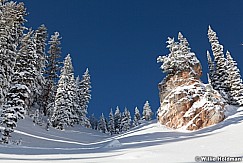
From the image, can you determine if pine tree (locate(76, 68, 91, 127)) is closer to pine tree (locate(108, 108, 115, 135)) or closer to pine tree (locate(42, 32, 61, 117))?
pine tree (locate(42, 32, 61, 117))

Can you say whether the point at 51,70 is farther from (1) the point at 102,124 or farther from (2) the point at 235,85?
(1) the point at 102,124

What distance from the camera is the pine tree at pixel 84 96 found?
5150 cm

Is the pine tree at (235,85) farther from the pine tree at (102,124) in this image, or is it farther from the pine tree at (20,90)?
the pine tree at (102,124)

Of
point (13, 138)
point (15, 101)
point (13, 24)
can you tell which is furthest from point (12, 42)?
point (13, 138)

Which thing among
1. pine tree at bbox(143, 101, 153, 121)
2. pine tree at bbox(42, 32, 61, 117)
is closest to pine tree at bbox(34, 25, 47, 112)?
pine tree at bbox(42, 32, 61, 117)

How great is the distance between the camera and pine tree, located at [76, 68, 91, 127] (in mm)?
51500

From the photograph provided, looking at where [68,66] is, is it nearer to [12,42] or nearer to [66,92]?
[66,92]

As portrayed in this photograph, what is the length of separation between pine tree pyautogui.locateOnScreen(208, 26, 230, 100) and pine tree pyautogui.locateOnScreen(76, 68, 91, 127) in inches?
1095

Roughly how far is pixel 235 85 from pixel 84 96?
1250 inches

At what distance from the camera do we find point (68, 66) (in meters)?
43.1

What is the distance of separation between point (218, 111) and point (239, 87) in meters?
14.3

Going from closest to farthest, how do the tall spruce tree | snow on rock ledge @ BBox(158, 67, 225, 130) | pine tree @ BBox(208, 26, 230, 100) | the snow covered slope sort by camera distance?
1. the snow covered slope
2. snow on rock ledge @ BBox(158, 67, 225, 130)
3. pine tree @ BBox(208, 26, 230, 100)
4. the tall spruce tree

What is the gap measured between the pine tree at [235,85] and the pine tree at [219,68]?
0.86 m

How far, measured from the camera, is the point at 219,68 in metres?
39.7
